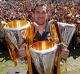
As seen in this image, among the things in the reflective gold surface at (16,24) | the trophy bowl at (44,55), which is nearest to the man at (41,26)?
the reflective gold surface at (16,24)

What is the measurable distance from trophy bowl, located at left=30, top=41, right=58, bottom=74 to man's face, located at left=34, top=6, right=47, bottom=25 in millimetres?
440

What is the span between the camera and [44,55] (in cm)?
→ 254

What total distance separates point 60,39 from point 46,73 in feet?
1.55

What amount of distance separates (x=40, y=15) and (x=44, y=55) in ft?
2.02

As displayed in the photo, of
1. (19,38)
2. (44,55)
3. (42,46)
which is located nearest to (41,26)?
(19,38)

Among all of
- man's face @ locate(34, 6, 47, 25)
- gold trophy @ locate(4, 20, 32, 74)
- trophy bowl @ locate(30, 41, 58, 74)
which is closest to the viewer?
trophy bowl @ locate(30, 41, 58, 74)

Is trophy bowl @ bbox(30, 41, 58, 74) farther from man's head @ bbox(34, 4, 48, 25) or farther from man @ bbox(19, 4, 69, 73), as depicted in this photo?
man's head @ bbox(34, 4, 48, 25)

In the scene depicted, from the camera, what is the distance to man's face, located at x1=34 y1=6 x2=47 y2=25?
2.96 m

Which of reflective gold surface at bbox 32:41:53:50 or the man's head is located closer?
reflective gold surface at bbox 32:41:53:50

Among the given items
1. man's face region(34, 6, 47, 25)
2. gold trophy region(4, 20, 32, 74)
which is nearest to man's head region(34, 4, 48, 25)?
man's face region(34, 6, 47, 25)

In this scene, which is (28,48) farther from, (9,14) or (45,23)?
(9,14)

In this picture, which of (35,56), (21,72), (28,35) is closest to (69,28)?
(28,35)

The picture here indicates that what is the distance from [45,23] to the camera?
120 inches

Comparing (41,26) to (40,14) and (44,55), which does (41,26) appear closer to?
(40,14)
